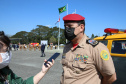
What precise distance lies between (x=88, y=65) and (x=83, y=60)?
0.10m

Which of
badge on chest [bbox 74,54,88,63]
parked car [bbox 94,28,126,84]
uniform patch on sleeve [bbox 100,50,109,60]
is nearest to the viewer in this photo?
uniform patch on sleeve [bbox 100,50,109,60]

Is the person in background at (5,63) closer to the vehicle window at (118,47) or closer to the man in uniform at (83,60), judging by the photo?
the man in uniform at (83,60)

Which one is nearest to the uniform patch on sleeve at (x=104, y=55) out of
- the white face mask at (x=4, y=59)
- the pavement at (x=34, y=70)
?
the white face mask at (x=4, y=59)

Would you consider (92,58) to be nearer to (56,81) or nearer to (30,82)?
(30,82)

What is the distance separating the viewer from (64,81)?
183cm

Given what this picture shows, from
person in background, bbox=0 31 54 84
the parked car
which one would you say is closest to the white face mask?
person in background, bbox=0 31 54 84

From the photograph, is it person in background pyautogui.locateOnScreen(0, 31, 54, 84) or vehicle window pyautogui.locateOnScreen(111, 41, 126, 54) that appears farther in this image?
vehicle window pyautogui.locateOnScreen(111, 41, 126, 54)

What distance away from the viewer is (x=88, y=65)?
Answer: 1753 millimetres

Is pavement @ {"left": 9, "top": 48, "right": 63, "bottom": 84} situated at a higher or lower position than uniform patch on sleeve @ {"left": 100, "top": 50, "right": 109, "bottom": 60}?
lower

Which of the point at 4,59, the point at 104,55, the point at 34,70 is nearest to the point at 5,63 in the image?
the point at 4,59

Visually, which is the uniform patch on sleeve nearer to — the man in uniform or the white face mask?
the man in uniform

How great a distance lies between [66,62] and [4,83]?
867 mm

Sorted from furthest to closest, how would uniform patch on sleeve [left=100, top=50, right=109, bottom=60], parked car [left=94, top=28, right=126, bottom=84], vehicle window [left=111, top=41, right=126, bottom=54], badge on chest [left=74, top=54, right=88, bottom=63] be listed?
1. vehicle window [left=111, top=41, right=126, bottom=54]
2. parked car [left=94, top=28, right=126, bottom=84]
3. badge on chest [left=74, top=54, right=88, bottom=63]
4. uniform patch on sleeve [left=100, top=50, right=109, bottom=60]

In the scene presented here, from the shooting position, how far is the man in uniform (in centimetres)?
168
